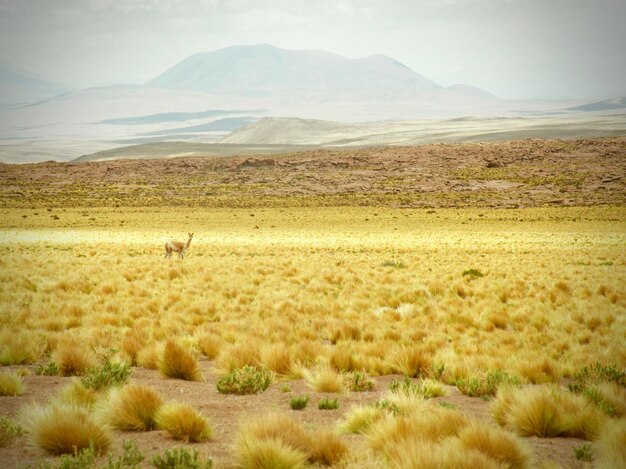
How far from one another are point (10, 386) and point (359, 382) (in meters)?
4.35

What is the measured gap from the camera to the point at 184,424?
217 inches

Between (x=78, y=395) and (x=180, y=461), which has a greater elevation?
(x=180, y=461)

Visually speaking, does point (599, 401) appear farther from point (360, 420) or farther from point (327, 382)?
point (327, 382)

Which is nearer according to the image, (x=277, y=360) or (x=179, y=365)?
(x=179, y=365)

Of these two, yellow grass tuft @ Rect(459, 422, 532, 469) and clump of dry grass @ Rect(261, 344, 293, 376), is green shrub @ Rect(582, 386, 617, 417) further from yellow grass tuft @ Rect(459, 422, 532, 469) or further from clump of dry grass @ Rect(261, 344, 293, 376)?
clump of dry grass @ Rect(261, 344, 293, 376)

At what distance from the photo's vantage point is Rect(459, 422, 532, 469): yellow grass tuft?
4.73m

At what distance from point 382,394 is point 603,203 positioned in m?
74.3

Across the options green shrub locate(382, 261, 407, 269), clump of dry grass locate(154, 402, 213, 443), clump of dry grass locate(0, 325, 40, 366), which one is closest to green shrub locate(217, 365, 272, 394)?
clump of dry grass locate(154, 402, 213, 443)

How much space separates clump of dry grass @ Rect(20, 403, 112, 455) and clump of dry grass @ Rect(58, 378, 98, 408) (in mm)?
895

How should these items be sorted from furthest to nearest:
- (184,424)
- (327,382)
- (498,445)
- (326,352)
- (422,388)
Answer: (326,352)
(327,382)
(422,388)
(184,424)
(498,445)

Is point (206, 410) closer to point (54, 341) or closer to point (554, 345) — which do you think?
point (54, 341)

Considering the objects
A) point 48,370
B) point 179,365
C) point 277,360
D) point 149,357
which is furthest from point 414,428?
point 48,370

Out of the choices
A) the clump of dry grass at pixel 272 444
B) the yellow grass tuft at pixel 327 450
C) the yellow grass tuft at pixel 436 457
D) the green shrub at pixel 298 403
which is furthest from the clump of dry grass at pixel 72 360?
the yellow grass tuft at pixel 436 457

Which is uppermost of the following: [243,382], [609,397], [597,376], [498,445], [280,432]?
[280,432]
